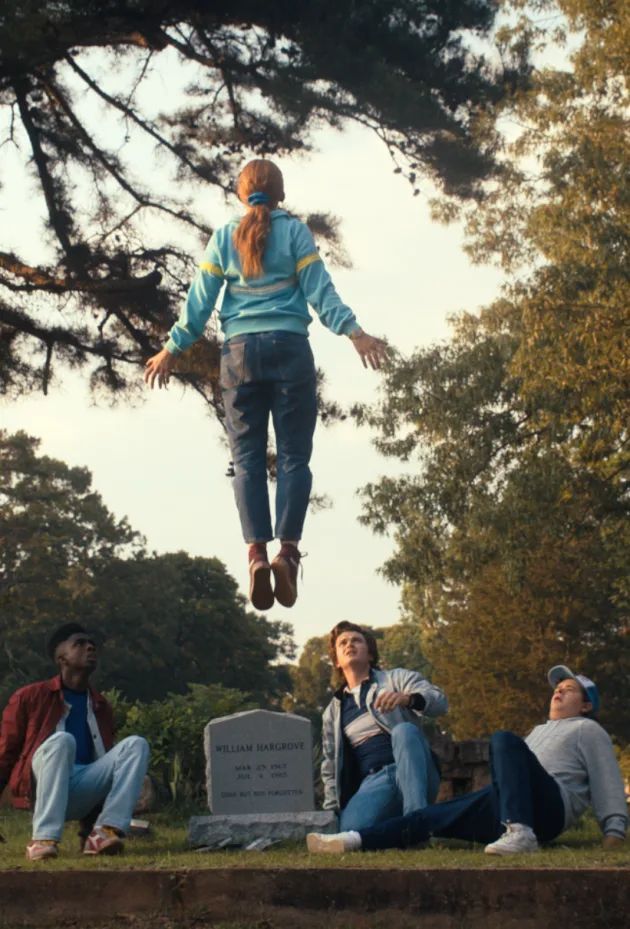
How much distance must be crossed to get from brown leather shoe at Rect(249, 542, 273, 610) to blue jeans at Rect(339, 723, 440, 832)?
1047mm

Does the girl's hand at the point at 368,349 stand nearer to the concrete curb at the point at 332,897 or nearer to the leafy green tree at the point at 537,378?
the concrete curb at the point at 332,897

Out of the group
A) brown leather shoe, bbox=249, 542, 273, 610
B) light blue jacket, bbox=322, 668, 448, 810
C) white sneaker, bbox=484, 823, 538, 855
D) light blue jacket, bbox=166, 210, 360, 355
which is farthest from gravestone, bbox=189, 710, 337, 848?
light blue jacket, bbox=166, 210, 360, 355

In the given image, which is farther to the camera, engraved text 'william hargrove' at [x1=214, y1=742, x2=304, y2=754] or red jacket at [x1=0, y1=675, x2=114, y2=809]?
engraved text 'william hargrove' at [x1=214, y1=742, x2=304, y2=754]

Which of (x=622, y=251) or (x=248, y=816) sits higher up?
(x=622, y=251)

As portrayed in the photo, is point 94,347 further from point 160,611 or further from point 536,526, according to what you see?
point 160,611

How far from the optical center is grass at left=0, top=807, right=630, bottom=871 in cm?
691

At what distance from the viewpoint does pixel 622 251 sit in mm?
21672

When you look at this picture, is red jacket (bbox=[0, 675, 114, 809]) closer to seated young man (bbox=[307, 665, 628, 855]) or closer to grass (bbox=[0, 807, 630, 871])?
grass (bbox=[0, 807, 630, 871])

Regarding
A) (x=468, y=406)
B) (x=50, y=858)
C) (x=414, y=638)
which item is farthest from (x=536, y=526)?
(x=414, y=638)

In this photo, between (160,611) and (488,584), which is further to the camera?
(160,611)

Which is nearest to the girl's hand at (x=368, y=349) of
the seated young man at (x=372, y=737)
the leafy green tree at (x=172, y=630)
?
the seated young man at (x=372, y=737)

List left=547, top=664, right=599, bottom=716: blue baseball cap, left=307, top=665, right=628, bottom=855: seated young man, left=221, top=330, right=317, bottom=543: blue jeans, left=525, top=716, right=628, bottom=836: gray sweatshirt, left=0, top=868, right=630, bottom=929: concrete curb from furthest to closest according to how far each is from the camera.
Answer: left=221, top=330, right=317, bottom=543: blue jeans < left=547, top=664, right=599, bottom=716: blue baseball cap < left=525, top=716, right=628, bottom=836: gray sweatshirt < left=307, top=665, right=628, bottom=855: seated young man < left=0, top=868, right=630, bottom=929: concrete curb

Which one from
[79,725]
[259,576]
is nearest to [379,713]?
[259,576]

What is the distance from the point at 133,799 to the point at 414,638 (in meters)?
60.5
